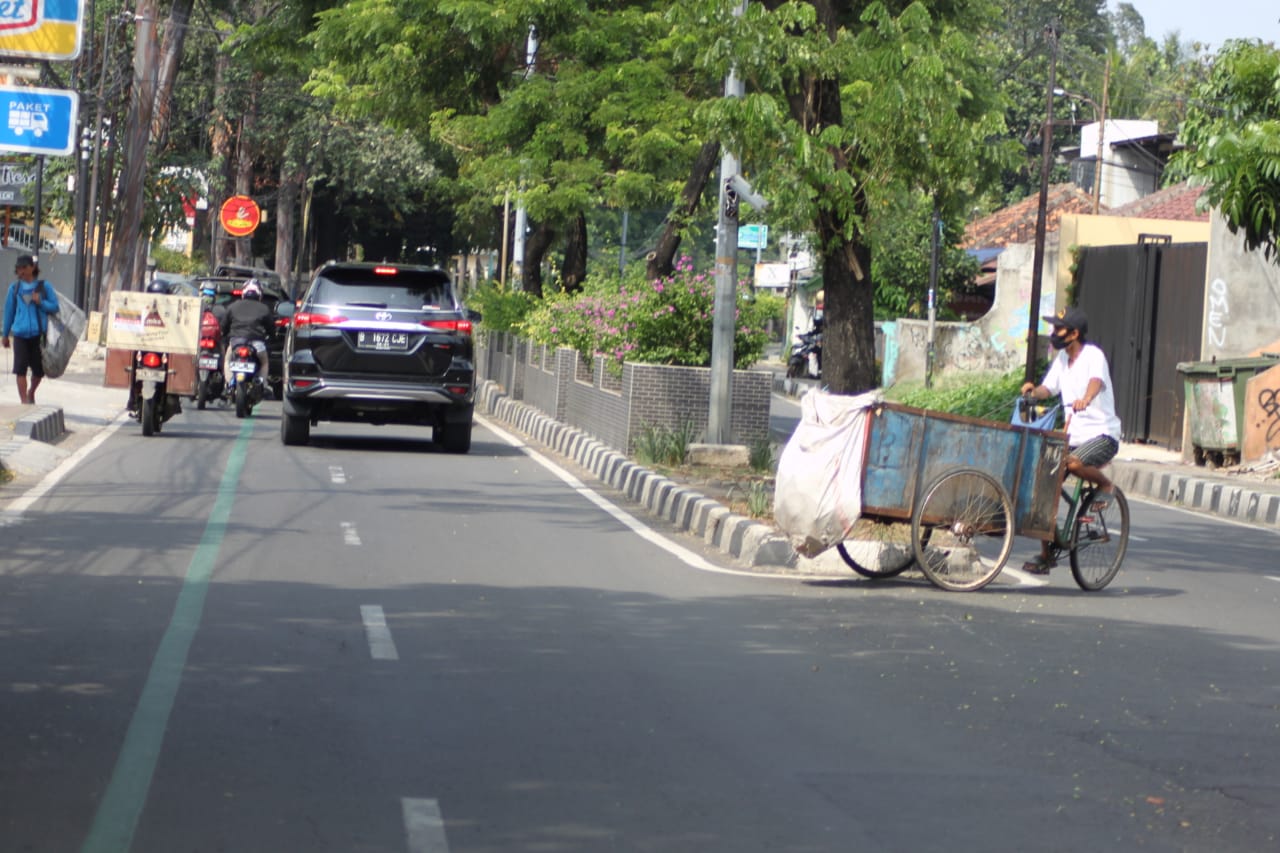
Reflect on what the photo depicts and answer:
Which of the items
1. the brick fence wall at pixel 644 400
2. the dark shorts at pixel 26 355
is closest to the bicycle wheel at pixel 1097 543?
the brick fence wall at pixel 644 400

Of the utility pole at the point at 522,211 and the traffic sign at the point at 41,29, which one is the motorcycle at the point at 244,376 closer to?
the utility pole at the point at 522,211

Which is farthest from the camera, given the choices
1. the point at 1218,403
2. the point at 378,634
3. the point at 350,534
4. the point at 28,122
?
the point at 1218,403

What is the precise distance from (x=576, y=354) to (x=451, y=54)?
8.50m

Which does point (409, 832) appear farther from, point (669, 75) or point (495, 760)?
point (669, 75)

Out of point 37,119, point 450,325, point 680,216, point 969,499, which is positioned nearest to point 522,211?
point 680,216

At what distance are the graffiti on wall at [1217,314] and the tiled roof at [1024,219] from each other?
25.2 metres

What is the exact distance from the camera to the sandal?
11.9 meters

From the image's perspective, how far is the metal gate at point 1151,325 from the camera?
2667cm

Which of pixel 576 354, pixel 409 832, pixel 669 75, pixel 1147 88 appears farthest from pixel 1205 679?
pixel 1147 88

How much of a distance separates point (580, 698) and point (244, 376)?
15783 mm

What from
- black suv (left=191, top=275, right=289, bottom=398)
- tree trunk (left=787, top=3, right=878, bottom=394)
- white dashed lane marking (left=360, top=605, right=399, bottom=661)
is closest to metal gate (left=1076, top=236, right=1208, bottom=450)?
black suv (left=191, top=275, right=289, bottom=398)

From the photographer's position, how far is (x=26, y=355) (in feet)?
65.3

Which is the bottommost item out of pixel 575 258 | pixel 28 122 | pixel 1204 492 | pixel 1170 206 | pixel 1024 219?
pixel 1204 492

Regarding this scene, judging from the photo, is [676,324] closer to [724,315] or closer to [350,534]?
[724,315]
